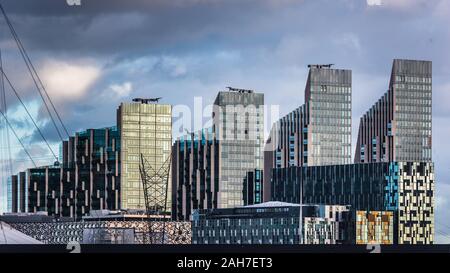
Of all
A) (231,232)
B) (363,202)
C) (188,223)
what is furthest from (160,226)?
Answer: (363,202)

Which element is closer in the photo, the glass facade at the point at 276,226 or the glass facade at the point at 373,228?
the glass facade at the point at 276,226

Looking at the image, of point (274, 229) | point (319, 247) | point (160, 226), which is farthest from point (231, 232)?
point (319, 247)

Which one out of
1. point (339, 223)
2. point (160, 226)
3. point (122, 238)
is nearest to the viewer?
point (122, 238)

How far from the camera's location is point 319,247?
253 inches

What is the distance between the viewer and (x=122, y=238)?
545 ft

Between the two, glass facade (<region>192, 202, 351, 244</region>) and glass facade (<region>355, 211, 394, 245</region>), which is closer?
glass facade (<region>192, 202, 351, 244</region>)

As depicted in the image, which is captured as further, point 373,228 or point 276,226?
point 373,228

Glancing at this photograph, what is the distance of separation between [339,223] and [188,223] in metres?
30.4

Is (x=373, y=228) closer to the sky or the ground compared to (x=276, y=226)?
closer to the ground
